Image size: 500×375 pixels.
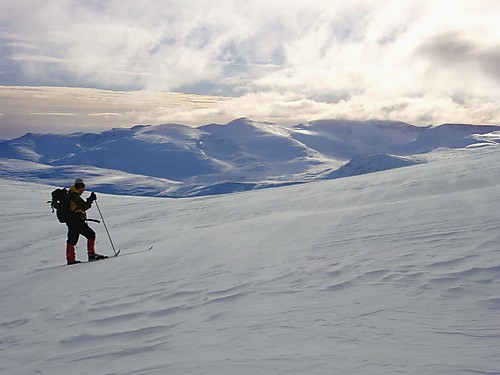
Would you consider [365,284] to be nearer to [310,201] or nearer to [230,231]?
[230,231]

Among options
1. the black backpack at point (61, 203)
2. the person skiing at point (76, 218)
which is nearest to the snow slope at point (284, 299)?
the person skiing at point (76, 218)

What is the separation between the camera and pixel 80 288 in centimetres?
Answer: 684

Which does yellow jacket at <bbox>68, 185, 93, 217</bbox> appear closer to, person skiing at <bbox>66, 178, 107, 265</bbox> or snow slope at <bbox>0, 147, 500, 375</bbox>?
person skiing at <bbox>66, 178, 107, 265</bbox>

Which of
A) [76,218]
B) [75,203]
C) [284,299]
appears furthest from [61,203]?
[284,299]

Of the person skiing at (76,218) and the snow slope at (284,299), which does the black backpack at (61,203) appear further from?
the snow slope at (284,299)

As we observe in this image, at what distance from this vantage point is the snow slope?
12.3 feet

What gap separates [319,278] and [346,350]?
2.08 m

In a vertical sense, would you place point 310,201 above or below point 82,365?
above

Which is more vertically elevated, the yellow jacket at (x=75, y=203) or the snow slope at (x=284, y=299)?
the yellow jacket at (x=75, y=203)

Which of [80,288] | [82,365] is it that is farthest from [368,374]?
[80,288]

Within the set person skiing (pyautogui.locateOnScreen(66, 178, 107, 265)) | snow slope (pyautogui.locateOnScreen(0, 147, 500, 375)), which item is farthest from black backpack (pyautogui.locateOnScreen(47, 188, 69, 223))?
snow slope (pyautogui.locateOnScreen(0, 147, 500, 375))

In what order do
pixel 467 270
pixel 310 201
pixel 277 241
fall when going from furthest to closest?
pixel 310 201
pixel 277 241
pixel 467 270

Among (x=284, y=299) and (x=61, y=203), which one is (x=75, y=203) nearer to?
(x=61, y=203)

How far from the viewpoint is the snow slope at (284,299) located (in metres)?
3.74
